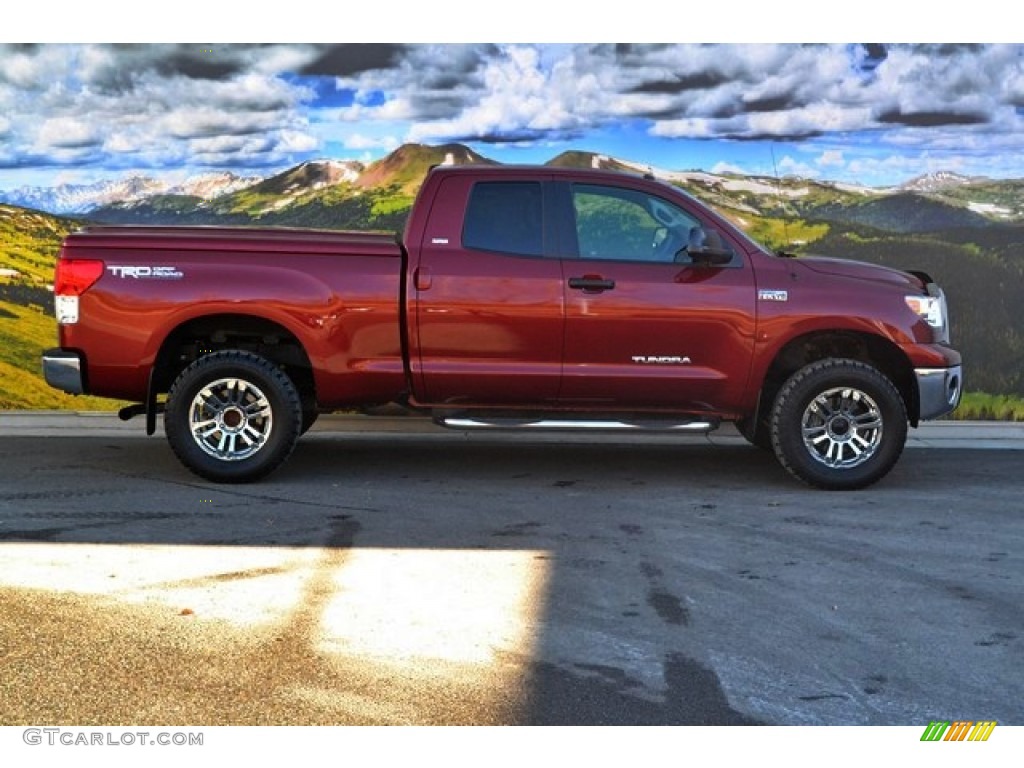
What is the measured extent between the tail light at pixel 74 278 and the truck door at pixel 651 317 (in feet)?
9.43

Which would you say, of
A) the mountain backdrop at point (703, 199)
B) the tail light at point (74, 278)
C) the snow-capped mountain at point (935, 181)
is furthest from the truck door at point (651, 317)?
the snow-capped mountain at point (935, 181)

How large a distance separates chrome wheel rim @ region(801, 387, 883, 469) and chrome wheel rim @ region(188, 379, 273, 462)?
132 inches

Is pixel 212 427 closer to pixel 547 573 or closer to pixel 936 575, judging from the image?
pixel 547 573

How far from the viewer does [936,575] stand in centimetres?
→ 668

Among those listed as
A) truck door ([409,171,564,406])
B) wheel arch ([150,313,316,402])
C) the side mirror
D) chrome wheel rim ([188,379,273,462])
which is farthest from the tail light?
the side mirror

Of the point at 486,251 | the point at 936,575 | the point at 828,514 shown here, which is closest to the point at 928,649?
the point at 936,575

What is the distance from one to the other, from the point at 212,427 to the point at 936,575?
4.41 metres

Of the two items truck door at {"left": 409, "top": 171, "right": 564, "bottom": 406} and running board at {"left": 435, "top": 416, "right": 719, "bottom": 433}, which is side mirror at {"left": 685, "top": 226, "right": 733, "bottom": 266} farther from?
running board at {"left": 435, "top": 416, "right": 719, "bottom": 433}

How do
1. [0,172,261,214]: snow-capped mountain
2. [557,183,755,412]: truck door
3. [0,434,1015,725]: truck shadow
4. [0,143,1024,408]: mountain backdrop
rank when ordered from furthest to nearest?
[0,172,261,214]: snow-capped mountain < [0,143,1024,408]: mountain backdrop < [557,183,755,412]: truck door < [0,434,1015,725]: truck shadow

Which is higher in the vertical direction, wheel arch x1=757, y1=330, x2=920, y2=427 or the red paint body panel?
the red paint body panel

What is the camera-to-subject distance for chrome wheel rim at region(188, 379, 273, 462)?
875 centimetres

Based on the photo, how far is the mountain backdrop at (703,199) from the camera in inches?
482

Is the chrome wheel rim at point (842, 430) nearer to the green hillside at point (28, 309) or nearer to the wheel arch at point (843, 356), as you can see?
the wheel arch at point (843, 356)

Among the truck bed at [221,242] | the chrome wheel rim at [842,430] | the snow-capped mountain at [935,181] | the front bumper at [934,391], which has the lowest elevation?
the chrome wheel rim at [842,430]
